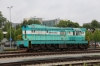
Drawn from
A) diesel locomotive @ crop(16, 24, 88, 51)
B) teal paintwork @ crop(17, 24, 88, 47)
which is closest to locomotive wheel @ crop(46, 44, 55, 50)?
diesel locomotive @ crop(16, 24, 88, 51)

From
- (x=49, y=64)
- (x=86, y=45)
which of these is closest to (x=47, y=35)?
(x=86, y=45)

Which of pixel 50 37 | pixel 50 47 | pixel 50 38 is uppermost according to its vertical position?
pixel 50 37

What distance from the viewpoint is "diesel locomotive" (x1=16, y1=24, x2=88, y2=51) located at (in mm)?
32344

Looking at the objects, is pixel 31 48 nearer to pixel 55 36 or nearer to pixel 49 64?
pixel 55 36

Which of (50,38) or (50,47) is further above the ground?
(50,38)

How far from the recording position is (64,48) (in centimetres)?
3550

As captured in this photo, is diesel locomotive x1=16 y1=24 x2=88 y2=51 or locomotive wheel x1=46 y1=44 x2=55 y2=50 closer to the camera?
diesel locomotive x1=16 y1=24 x2=88 y2=51

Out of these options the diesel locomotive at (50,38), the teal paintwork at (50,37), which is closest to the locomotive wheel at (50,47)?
the diesel locomotive at (50,38)

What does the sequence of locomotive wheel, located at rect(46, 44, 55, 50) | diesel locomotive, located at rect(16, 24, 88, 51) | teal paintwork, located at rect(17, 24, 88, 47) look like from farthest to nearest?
locomotive wheel, located at rect(46, 44, 55, 50)
teal paintwork, located at rect(17, 24, 88, 47)
diesel locomotive, located at rect(16, 24, 88, 51)

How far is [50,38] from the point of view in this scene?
113 ft

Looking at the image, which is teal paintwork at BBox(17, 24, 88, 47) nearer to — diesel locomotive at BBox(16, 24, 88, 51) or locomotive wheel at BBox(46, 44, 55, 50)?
diesel locomotive at BBox(16, 24, 88, 51)

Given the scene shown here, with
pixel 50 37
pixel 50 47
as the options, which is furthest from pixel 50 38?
pixel 50 47

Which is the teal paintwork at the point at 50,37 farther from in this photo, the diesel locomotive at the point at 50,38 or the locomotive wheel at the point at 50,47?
the locomotive wheel at the point at 50,47

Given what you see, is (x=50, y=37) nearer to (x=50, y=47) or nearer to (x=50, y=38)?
(x=50, y=38)
